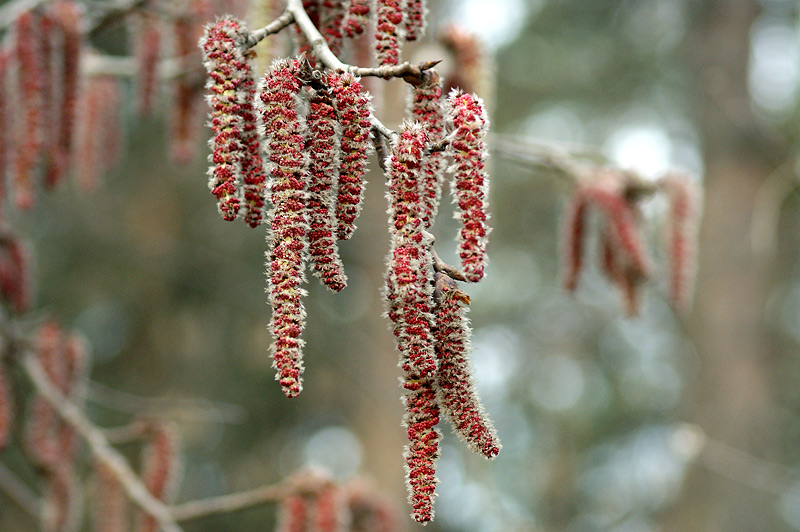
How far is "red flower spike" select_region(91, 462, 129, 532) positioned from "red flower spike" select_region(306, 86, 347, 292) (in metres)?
1.81

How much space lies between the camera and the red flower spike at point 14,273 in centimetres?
280

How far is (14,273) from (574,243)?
1.93m

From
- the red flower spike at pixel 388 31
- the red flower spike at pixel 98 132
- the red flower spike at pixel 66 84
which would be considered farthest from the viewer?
the red flower spike at pixel 98 132

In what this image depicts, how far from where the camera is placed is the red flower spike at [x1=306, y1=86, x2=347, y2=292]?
1.04m

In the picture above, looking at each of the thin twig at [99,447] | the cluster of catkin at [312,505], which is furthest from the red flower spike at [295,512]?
the thin twig at [99,447]

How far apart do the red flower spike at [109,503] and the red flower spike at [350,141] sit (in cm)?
182

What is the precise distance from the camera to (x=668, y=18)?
1162 cm

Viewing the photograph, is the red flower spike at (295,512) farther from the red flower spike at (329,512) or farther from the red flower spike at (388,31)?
the red flower spike at (388,31)

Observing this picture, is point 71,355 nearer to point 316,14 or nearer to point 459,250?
point 316,14

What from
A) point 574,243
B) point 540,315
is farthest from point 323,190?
point 540,315

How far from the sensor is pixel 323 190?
105cm

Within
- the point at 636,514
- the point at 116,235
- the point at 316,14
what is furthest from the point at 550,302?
the point at 316,14

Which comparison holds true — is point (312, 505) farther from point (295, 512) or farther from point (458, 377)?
point (458, 377)

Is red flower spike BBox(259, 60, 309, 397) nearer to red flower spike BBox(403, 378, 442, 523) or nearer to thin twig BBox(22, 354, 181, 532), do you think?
red flower spike BBox(403, 378, 442, 523)
